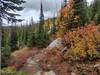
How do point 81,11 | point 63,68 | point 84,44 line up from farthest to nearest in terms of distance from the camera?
point 81,11, point 84,44, point 63,68

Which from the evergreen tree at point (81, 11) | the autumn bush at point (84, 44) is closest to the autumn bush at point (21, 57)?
the autumn bush at point (84, 44)

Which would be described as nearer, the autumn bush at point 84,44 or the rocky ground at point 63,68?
the rocky ground at point 63,68

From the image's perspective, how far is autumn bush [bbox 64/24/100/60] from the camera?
53.5 m

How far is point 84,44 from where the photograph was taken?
54.8 meters

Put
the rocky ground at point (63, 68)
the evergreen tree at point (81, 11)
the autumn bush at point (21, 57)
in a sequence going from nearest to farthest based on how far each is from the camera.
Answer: the rocky ground at point (63, 68), the autumn bush at point (21, 57), the evergreen tree at point (81, 11)

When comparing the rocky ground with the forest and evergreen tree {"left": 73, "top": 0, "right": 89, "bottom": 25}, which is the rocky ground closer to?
the forest

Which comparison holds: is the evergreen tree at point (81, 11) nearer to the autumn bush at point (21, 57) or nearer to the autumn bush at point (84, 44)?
the autumn bush at point (84, 44)

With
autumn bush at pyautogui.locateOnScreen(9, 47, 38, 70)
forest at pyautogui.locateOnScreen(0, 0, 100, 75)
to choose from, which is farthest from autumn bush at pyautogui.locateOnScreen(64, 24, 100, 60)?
autumn bush at pyautogui.locateOnScreen(9, 47, 38, 70)

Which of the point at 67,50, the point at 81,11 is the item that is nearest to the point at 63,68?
the point at 67,50

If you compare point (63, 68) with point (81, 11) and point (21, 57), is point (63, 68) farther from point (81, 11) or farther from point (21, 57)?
point (81, 11)

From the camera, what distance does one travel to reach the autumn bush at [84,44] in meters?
53.5

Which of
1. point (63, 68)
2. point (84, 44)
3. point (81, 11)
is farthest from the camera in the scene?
point (81, 11)

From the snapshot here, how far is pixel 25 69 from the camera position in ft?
189

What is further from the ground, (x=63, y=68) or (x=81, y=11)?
(x=81, y=11)
